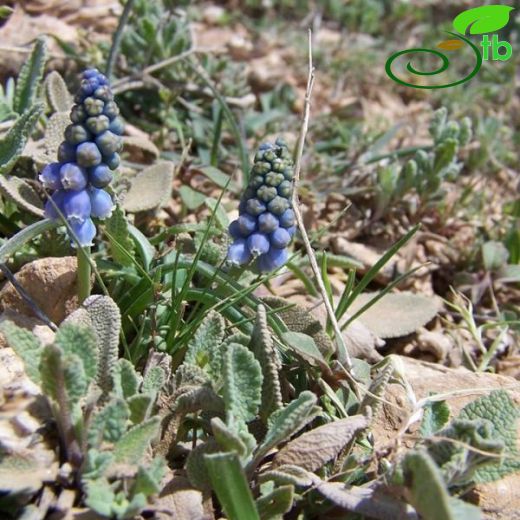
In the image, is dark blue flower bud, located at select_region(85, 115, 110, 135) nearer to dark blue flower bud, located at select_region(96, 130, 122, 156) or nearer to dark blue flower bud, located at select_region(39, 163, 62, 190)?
dark blue flower bud, located at select_region(96, 130, 122, 156)

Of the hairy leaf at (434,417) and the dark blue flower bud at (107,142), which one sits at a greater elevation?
the dark blue flower bud at (107,142)

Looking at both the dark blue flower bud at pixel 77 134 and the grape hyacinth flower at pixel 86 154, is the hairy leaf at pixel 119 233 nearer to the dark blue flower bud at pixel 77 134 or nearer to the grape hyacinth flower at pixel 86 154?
the grape hyacinth flower at pixel 86 154

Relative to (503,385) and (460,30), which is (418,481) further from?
(460,30)

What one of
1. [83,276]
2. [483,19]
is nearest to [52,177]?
[83,276]

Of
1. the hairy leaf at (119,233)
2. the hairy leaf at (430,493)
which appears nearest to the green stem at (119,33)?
the hairy leaf at (119,233)

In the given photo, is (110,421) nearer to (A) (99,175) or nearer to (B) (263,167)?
(A) (99,175)

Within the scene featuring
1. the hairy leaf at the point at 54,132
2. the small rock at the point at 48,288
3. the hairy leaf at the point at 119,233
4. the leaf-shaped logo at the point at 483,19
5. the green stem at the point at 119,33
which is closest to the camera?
the small rock at the point at 48,288

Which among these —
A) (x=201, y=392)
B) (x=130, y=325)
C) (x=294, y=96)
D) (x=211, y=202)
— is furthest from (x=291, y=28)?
(x=201, y=392)

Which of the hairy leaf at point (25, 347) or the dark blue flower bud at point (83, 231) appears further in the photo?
the dark blue flower bud at point (83, 231)
